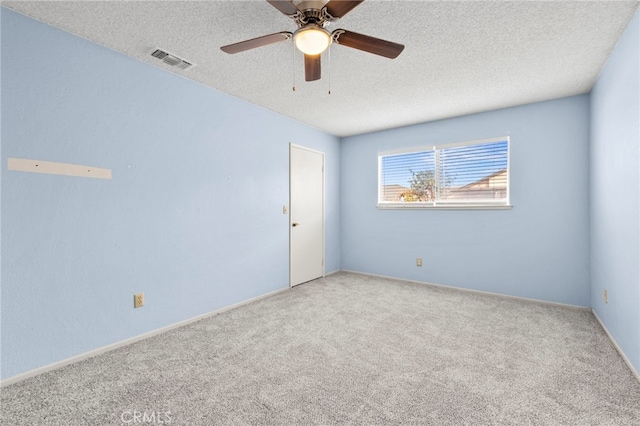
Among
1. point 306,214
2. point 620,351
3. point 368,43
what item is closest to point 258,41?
point 368,43

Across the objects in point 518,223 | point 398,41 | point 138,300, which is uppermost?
point 398,41

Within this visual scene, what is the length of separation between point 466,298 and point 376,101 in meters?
2.74

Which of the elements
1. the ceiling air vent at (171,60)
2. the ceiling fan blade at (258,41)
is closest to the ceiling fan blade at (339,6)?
the ceiling fan blade at (258,41)

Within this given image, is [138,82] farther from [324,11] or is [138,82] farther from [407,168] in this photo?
[407,168]

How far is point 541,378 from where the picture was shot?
1.95 meters

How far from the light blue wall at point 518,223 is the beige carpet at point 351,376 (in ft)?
2.13

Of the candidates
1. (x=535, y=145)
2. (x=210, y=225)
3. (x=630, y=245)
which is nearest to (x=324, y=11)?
(x=210, y=225)

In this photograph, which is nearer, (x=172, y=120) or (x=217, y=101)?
(x=172, y=120)

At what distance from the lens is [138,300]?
255 centimetres

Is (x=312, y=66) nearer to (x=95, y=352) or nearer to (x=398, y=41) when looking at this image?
(x=398, y=41)

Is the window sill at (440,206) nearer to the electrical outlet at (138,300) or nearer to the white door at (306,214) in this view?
the white door at (306,214)

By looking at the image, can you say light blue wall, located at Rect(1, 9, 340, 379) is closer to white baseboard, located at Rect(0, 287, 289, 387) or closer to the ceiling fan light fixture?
white baseboard, located at Rect(0, 287, 289, 387)

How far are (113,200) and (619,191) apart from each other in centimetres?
411

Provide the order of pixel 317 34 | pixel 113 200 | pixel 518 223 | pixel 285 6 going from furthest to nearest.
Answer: pixel 518 223
pixel 113 200
pixel 317 34
pixel 285 6
